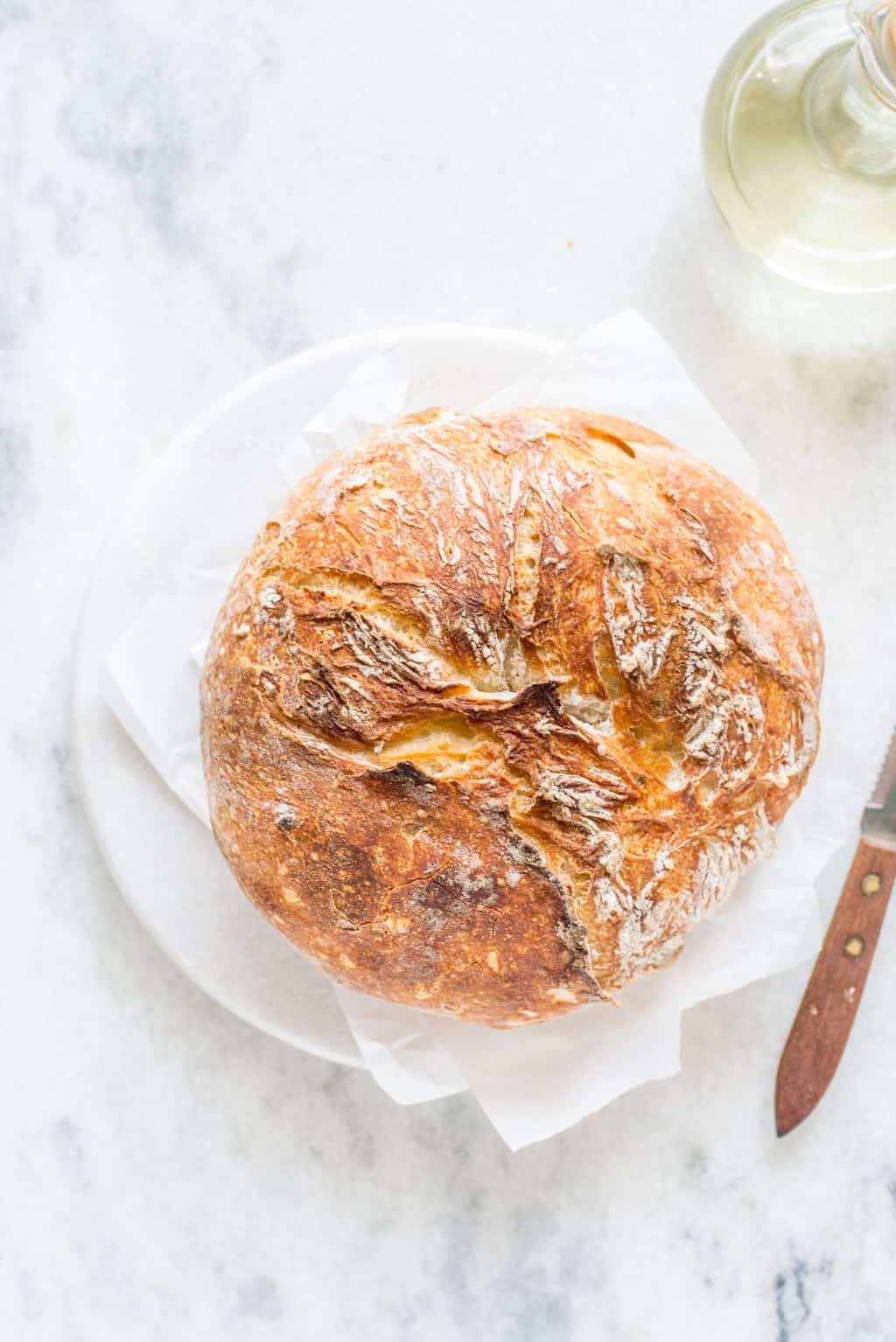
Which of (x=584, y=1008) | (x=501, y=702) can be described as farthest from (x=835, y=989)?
(x=501, y=702)

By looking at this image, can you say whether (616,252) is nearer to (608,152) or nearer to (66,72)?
(608,152)

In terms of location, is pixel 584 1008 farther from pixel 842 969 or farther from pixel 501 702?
pixel 501 702

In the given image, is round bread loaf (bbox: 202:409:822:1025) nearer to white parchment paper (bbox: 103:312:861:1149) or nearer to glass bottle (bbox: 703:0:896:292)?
white parchment paper (bbox: 103:312:861:1149)

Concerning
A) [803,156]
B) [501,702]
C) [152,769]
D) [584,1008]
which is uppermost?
[803,156]

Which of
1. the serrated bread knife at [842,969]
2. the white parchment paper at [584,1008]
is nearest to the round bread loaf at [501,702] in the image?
the white parchment paper at [584,1008]

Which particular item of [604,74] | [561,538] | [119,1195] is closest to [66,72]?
[604,74]

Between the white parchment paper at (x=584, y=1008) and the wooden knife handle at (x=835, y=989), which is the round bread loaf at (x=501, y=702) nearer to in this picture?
the white parchment paper at (x=584, y=1008)

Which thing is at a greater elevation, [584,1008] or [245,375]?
[245,375]

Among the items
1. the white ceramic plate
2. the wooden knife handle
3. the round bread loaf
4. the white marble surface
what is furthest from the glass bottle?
the wooden knife handle
